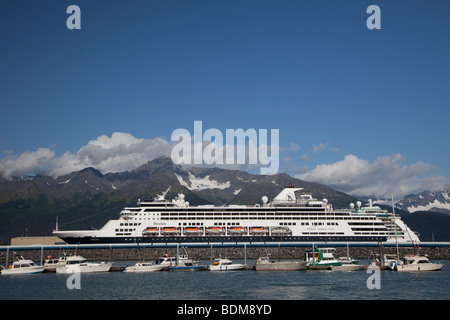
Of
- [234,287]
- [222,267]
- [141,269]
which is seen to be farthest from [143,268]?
[234,287]

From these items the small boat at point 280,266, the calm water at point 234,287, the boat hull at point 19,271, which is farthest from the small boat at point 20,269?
the small boat at point 280,266

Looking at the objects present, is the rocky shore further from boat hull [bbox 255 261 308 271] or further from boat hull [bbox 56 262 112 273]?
boat hull [bbox 255 261 308 271]

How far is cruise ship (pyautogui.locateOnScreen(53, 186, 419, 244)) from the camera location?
271 ft

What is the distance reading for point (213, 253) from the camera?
76500mm

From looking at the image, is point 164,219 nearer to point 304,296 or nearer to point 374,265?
point 374,265

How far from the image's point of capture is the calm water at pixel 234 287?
32.1 meters

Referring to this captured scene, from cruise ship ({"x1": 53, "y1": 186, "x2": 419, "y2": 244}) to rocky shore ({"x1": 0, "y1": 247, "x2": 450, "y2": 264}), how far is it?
486cm

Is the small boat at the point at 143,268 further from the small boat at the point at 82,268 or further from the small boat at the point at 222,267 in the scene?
the small boat at the point at 222,267

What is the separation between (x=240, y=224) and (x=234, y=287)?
50147 millimetres
